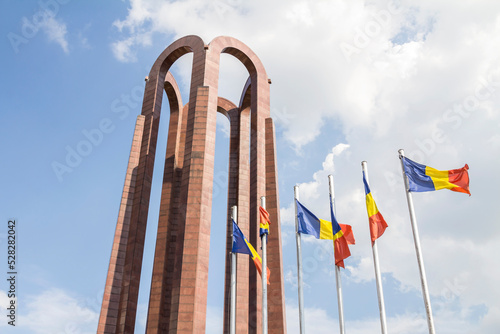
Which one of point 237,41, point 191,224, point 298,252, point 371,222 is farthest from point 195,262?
point 237,41

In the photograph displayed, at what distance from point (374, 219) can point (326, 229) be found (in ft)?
8.36

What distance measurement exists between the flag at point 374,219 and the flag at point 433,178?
5.51 feet

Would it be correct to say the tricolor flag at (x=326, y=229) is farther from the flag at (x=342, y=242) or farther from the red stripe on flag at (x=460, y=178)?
the red stripe on flag at (x=460, y=178)

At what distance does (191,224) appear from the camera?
1994 centimetres

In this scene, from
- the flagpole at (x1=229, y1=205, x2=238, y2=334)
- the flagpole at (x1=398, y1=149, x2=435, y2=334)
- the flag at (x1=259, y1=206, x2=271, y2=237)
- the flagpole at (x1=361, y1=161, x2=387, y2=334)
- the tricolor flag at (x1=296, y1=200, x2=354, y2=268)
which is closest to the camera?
the flagpole at (x1=398, y1=149, x2=435, y2=334)

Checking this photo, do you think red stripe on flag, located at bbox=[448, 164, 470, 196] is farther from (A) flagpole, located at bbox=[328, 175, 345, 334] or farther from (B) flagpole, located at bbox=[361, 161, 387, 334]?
(A) flagpole, located at bbox=[328, 175, 345, 334]

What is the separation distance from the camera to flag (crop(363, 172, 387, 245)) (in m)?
17.2

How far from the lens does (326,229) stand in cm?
1925

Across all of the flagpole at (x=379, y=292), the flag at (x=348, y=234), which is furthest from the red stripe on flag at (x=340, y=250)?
the flagpole at (x=379, y=292)

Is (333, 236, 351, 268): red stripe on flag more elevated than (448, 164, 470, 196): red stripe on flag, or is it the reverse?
(448, 164, 470, 196): red stripe on flag

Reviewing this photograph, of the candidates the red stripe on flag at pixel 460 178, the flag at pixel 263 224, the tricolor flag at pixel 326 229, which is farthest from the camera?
the flag at pixel 263 224

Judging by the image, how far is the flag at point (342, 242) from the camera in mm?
17703

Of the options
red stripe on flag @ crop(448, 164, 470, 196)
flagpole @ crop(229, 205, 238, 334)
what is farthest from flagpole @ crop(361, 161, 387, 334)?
flagpole @ crop(229, 205, 238, 334)

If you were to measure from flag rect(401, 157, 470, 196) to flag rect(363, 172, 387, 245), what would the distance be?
1.68m
